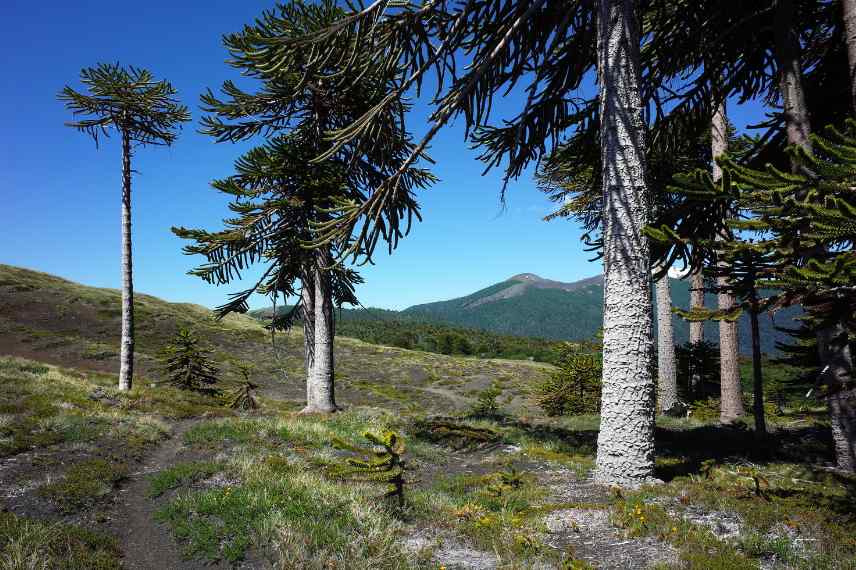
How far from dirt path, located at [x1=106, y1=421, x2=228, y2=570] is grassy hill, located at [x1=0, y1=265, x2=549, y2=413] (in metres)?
19.7

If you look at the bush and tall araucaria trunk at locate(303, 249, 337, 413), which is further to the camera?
the bush

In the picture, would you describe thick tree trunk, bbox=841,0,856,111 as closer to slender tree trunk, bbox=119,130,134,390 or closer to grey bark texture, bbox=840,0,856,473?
grey bark texture, bbox=840,0,856,473

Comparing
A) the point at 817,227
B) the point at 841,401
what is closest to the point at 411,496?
the point at 817,227

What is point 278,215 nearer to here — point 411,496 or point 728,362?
point 411,496

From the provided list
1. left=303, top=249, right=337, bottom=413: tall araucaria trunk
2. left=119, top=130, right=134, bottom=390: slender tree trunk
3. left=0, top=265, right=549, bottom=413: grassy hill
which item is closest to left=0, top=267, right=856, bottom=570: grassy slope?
left=303, top=249, right=337, bottom=413: tall araucaria trunk

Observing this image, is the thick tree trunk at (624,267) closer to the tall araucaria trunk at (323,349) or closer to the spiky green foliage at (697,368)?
the tall araucaria trunk at (323,349)

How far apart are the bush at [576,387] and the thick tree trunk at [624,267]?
11561 mm

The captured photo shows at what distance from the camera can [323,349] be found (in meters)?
12.7

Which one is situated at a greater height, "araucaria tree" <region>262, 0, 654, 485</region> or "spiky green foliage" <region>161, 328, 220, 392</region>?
"araucaria tree" <region>262, 0, 654, 485</region>

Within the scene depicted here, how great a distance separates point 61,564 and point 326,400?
902 centimetres

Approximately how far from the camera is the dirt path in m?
4.35

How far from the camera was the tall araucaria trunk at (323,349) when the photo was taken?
1272 centimetres

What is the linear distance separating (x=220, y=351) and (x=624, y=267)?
143 ft

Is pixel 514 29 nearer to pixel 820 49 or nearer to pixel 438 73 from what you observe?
pixel 438 73
